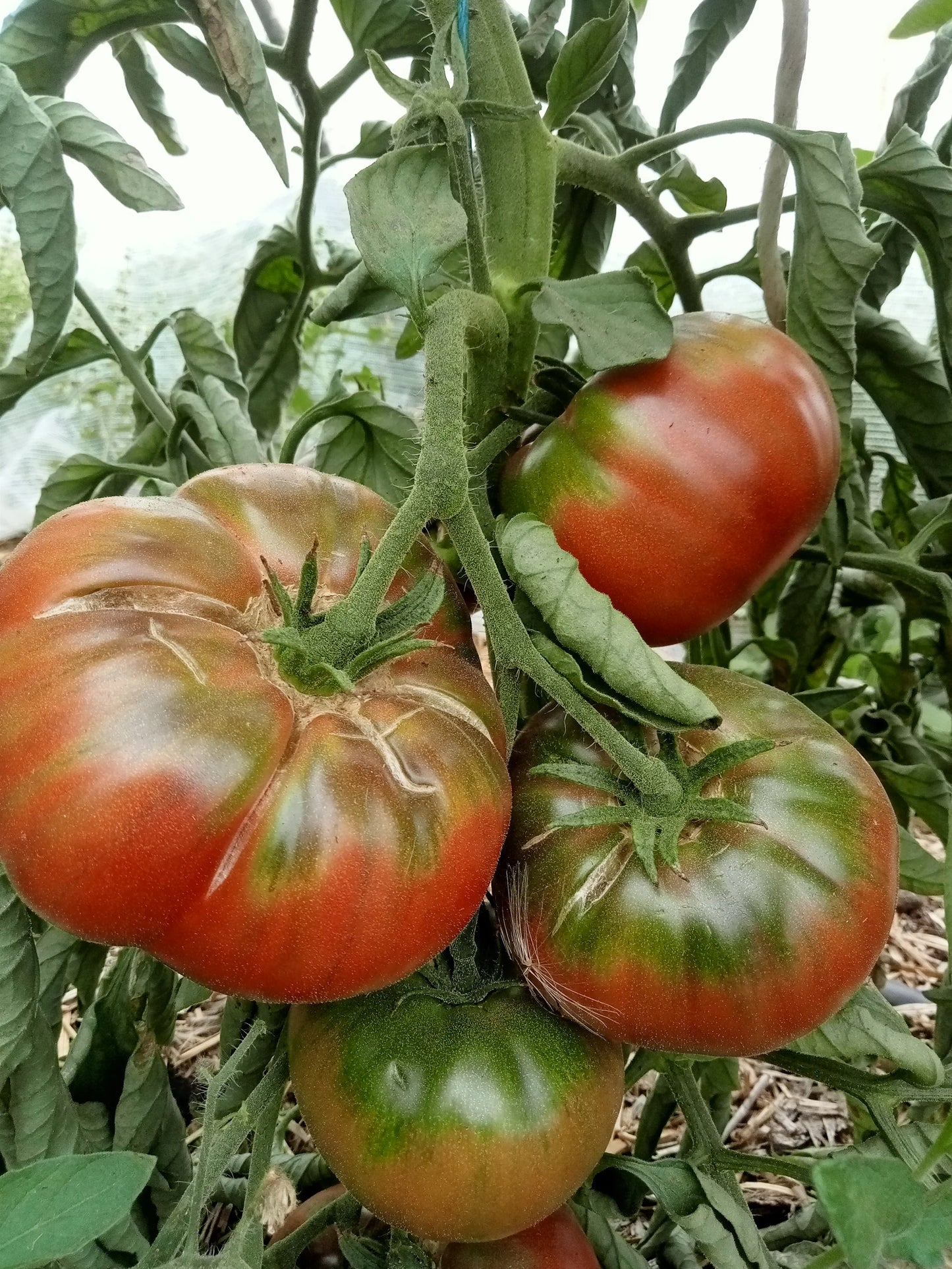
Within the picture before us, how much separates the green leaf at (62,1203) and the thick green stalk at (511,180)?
51cm

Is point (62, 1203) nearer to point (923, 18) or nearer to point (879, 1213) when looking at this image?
point (879, 1213)

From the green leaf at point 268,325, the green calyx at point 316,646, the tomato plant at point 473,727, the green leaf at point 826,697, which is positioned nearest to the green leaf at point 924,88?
the tomato plant at point 473,727

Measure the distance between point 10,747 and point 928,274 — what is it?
32.9 inches

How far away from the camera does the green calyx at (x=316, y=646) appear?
45cm

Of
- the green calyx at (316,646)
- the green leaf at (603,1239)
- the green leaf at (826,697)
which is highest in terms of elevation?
the green calyx at (316,646)

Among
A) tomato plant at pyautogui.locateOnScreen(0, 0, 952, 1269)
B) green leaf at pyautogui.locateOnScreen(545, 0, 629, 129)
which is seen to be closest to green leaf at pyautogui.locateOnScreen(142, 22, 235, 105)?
tomato plant at pyautogui.locateOnScreen(0, 0, 952, 1269)

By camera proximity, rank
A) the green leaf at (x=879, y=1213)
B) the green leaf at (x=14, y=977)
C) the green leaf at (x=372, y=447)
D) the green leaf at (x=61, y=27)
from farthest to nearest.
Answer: the green leaf at (x=372, y=447) < the green leaf at (x=61, y=27) < the green leaf at (x=14, y=977) < the green leaf at (x=879, y=1213)

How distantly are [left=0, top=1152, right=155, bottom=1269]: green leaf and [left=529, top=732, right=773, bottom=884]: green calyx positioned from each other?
0.25 m

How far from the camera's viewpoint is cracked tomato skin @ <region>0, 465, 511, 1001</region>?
410 mm

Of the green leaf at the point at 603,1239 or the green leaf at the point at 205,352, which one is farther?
the green leaf at the point at 205,352

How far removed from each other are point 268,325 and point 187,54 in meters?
0.29

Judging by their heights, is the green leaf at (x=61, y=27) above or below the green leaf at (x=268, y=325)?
above

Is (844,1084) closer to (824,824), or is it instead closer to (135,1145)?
(824,824)

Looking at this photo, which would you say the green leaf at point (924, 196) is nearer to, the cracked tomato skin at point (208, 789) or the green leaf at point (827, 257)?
the green leaf at point (827, 257)
